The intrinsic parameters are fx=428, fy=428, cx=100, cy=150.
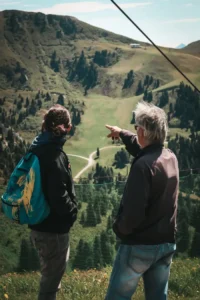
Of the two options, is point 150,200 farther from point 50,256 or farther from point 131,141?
point 50,256

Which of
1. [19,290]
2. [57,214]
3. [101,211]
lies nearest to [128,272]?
[57,214]

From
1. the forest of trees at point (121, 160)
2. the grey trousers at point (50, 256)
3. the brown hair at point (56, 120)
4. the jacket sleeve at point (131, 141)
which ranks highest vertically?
the brown hair at point (56, 120)

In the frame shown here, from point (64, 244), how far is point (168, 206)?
112cm

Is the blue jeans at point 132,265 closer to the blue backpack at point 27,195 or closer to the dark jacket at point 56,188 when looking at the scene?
the dark jacket at point 56,188

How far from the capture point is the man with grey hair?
10.5 feet

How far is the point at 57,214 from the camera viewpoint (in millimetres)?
3818

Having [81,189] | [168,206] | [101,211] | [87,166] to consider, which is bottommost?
[87,166]

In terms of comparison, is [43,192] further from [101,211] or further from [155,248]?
[101,211]

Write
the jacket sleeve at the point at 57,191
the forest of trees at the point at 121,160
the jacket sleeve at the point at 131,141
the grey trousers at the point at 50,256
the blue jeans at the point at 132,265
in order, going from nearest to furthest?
the blue jeans at the point at 132,265 → the jacket sleeve at the point at 57,191 → the grey trousers at the point at 50,256 → the jacket sleeve at the point at 131,141 → the forest of trees at the point at 121,160

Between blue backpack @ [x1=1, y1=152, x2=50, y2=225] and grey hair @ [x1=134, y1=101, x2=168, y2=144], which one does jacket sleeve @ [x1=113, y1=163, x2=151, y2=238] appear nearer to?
grey hair @ [x1=134, y1=101, x2=168, y2=144]

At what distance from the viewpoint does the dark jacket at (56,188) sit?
369cm

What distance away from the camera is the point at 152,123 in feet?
11.1

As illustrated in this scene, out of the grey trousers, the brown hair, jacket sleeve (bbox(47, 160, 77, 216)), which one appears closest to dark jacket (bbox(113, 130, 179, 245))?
jacket sleeve (bbox(47, 160, 77, 216))

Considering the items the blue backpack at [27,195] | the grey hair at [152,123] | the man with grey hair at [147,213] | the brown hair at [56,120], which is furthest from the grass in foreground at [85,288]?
the grey hair at [152,123]
